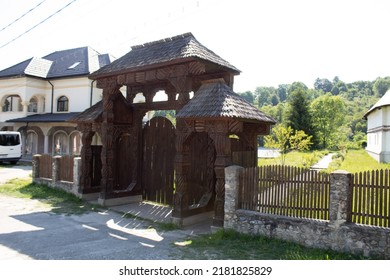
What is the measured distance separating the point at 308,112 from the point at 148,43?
4318 centimetres

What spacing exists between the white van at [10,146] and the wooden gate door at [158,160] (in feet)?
55.6

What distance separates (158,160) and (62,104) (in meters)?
21.0

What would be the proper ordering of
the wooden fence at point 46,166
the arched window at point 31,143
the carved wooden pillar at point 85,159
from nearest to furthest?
1. the carved wooden pillar at point 85,159
2. the wooden fence at point 46,166
3. the arched window at point 31,143

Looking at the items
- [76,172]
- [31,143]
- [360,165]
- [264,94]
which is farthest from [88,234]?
[264,94]

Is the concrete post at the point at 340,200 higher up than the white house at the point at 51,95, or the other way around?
the white house at the point at 51,95

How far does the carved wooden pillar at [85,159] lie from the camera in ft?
41.9

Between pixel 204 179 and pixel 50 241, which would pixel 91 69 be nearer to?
pixel 204 179

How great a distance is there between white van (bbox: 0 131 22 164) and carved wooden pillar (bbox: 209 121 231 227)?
21.7 meters

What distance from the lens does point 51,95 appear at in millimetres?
30250

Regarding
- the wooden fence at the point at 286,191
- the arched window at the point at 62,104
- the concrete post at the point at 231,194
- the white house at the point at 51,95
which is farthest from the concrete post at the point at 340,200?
the arched window at the point at 62,104

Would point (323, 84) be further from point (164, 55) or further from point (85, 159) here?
point (164, 55)

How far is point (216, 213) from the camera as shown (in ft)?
27.9

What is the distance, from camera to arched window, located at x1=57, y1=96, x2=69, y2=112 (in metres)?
29.7

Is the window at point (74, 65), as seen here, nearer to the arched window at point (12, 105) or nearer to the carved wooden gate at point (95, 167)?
the arched window at point (12, 105)
